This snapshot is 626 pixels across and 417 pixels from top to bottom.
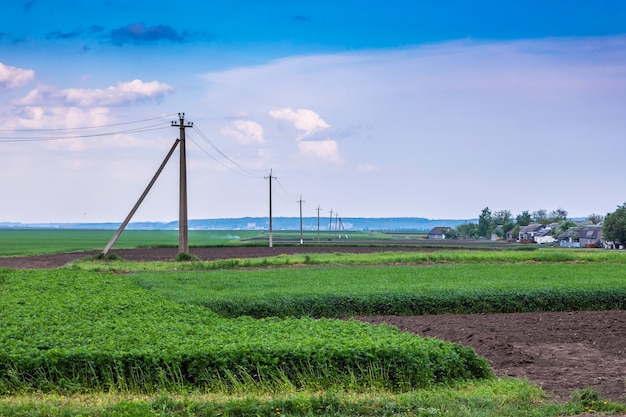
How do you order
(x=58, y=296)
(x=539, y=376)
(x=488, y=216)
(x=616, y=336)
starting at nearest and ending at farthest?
(x=539, y=376)
(x=616, y=336)
(x=58, y=296)
(x=488, y=216)

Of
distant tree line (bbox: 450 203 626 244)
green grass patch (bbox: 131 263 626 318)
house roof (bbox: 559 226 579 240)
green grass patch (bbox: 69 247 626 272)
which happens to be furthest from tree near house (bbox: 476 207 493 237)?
green grass patch (bbox: 131 263 626 318)

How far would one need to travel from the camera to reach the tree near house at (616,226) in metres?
101

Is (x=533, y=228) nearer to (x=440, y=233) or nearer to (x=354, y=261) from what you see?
(x=440, y=233)

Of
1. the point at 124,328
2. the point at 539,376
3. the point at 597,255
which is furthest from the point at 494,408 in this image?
the point at 597,255

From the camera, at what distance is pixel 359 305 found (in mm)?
25297

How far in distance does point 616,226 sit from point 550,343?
293 ft

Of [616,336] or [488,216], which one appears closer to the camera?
[616,336]

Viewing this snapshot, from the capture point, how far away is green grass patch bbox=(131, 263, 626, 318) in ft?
82.2

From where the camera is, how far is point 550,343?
19016 millimetres

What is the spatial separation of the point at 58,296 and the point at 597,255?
4066 cm

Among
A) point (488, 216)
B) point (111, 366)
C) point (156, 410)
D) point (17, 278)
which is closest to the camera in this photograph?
point (156, 410)

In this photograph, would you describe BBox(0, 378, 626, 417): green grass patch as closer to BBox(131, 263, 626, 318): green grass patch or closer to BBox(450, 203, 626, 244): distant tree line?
BBox(131, 263, 626, 318): green grass patch

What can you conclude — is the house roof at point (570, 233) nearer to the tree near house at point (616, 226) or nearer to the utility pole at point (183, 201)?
the tree near house at point (616, 226)

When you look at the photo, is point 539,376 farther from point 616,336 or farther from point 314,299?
point 314,299
